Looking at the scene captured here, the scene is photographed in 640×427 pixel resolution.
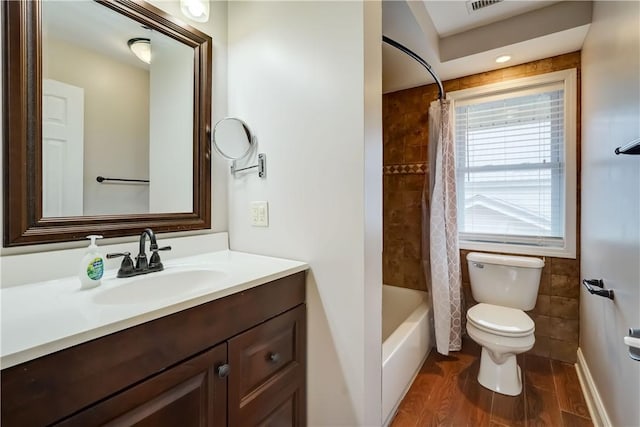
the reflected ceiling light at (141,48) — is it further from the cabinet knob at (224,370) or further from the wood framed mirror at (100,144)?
the cabinet knob at (224,370)

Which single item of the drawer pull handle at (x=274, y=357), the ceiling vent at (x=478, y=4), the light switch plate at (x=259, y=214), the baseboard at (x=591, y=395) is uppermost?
the ceiling vent at (x=478, y=4)

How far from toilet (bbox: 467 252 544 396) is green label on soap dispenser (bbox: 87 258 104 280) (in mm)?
1939

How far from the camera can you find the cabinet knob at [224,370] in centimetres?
91

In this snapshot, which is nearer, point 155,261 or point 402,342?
point 155,261

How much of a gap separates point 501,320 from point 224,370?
1.67m

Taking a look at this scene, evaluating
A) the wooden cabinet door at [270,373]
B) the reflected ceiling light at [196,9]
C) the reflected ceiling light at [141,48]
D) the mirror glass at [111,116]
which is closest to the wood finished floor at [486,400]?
the wooden cabinet door at [270,373]

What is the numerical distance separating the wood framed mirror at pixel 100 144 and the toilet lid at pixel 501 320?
1.70 meters

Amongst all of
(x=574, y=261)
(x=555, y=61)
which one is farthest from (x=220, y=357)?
(x=555, y=61)

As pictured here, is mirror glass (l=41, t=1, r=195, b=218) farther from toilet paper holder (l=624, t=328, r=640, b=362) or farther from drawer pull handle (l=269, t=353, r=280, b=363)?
toilet paper holder (l=624, t=328, r=640, b=362)

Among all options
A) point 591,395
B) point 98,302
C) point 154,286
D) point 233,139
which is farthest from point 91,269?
point 591,395

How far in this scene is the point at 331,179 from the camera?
120 cm

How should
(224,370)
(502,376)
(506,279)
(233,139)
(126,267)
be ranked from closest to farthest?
1. (224,370)
2. (126,267)
3. (233,139)
4. (502,376)
5. (506,279)

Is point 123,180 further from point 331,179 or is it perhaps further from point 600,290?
point 600,290

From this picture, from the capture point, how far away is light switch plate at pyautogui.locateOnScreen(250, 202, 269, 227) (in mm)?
1420
